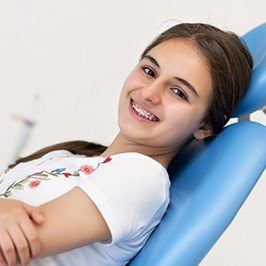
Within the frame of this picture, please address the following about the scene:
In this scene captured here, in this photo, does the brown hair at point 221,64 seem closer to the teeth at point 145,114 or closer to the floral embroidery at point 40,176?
the teeth at point 145,114

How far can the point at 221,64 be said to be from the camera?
3.23 feet

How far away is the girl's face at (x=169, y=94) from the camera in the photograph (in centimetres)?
97

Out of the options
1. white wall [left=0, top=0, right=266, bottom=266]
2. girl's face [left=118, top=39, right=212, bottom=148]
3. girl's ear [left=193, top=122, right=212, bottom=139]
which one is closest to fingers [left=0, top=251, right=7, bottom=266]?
girl's face [left=118, top=39, right=212, bottom=148]

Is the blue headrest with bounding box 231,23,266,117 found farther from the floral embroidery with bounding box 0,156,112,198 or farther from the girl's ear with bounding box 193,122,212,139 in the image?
the floral embroidery with bounding box 0,156,112,198

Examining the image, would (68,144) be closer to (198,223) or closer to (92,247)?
(92,247)

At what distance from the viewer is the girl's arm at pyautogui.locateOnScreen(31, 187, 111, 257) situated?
2.58 ft

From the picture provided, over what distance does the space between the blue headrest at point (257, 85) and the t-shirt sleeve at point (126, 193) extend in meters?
0.26

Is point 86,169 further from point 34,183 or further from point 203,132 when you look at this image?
point 203,132

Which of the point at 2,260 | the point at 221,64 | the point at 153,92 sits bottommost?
the point at 2,260

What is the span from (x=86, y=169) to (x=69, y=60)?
0.97 meters

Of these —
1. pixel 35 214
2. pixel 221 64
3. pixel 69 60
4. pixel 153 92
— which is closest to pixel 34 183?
pixel 35 214

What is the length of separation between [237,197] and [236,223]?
2.81ft

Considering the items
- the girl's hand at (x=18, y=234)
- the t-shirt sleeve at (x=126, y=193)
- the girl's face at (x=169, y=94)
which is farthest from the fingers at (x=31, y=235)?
the girl's face at (x=169, y=94)

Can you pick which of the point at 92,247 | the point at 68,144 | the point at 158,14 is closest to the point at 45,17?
the point at 158,14
